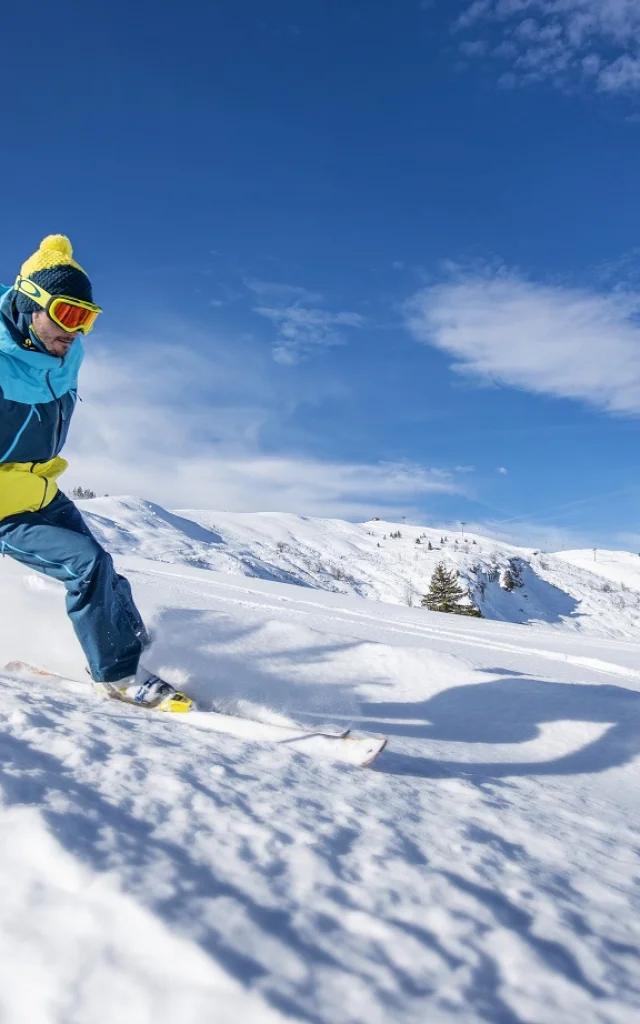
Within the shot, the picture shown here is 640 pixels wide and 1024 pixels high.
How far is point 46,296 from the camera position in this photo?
10.2 feet

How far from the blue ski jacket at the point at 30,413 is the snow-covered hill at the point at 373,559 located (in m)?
28.9

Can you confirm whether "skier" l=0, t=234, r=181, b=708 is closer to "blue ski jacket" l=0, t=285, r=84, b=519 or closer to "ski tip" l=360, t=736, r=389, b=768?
"blue ski jacket" l=0, t=285, r=84, b=519

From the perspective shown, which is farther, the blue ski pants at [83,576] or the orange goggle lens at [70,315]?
the blue ski pants at [83,576]

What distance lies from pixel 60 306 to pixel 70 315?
0.06m

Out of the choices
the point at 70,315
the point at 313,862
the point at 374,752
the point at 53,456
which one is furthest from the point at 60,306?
the point at 313,862

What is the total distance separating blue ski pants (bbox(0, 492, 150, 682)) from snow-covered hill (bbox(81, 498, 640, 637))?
1136 inches

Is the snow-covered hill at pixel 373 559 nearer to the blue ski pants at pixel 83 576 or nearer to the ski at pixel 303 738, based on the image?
the blue ski pants at pixel 83 576

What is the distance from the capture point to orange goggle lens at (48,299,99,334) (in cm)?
312

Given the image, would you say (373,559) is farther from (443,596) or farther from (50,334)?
(50,334)

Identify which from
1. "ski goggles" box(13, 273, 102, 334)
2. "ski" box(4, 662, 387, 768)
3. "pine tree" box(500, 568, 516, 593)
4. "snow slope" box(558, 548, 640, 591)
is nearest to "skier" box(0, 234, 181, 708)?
"ski goggles" box(13, 273, 102, 334)

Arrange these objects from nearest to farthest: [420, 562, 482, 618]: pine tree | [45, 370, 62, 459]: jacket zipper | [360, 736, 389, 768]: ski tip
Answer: [360, 736, 389, 768]: ski tip < [45, 370, 62, 459]: jacket zipper < [420, 562, 482, 618]: pine tree

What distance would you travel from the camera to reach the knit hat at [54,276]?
10.2 ft

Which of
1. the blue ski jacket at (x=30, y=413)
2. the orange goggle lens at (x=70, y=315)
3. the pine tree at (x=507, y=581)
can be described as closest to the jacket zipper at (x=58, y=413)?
the blue ski jacket at (x=30, y=413)

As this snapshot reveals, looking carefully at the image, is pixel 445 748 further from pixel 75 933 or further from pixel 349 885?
pixel 75 933
